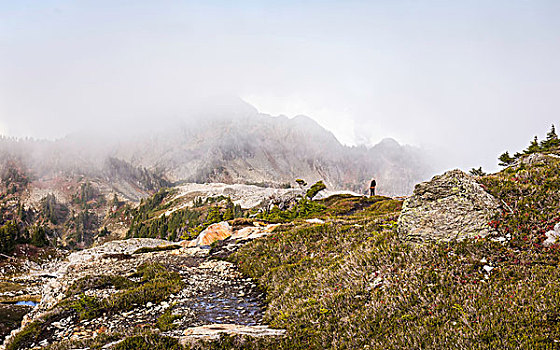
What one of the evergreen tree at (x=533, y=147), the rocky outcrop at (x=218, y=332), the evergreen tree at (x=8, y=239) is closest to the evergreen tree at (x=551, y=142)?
the evergreen tree at (x=533, y=147)

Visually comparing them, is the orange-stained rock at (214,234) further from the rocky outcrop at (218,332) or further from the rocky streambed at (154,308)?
the rocky outcrop at (218,332)

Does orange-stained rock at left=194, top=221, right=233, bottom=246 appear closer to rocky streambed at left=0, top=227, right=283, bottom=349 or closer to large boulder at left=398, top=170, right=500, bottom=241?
rocky streambed at left=0, top=227, right=283, bottom=349

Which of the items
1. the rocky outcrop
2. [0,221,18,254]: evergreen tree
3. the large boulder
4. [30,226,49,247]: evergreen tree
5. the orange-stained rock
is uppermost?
the large boulder

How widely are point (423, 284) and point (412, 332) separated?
8.89ft

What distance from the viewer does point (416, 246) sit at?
12.3 meters

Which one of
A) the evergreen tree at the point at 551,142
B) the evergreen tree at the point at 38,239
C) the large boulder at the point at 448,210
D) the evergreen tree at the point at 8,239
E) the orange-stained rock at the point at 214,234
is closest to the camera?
the large boulder at the point at 448,210

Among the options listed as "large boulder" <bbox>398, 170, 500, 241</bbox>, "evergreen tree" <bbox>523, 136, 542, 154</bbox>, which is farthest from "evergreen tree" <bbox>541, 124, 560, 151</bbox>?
"large boulder" <bbox>398, 170, 500, 241</bbox>

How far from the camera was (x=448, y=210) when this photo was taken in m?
13.0

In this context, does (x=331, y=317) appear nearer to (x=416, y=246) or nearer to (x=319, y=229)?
(x=416, y=246)

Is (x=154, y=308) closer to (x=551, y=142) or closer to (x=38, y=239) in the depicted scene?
(x=551, y=142)

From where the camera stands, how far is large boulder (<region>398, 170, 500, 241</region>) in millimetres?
12062

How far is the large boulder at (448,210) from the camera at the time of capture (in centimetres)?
1206

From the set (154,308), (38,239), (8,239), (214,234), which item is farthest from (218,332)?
(38,239)

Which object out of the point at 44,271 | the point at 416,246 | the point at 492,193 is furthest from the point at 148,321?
the point at 44,271
